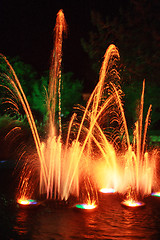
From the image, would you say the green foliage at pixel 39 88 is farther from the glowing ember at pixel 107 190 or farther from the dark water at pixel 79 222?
the dark water at pixel 79 222

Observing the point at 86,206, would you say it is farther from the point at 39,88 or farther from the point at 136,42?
the point at 39,88

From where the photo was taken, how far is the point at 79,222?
6.88m

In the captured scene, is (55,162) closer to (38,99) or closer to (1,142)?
(1,142)

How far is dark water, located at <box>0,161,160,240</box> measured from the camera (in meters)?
6.14

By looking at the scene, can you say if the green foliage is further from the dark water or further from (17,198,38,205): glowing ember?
the dark water

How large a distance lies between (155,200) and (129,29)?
6934mm

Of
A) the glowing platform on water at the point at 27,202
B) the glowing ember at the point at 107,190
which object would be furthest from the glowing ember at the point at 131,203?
the glowing platform on water at the point at 27,202

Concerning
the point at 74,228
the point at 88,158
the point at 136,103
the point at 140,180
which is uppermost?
the point at 136,103

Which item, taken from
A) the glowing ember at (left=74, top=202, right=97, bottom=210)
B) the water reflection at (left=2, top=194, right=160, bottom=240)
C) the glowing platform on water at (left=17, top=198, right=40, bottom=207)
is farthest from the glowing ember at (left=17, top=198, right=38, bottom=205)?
the glowing ember at (left=74, top=202, right=97, bottom=210)

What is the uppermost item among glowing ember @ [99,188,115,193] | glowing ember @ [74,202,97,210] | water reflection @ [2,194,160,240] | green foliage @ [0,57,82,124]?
green foliage @ [0,57,82,124]

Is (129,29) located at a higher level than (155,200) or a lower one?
higher

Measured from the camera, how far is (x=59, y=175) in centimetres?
1025

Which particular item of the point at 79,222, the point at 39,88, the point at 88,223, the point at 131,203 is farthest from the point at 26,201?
the point at 39,88

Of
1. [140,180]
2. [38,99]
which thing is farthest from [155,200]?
[38,99]
